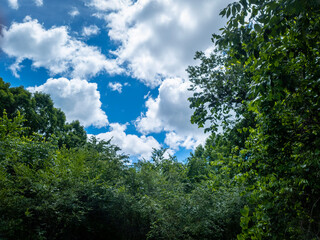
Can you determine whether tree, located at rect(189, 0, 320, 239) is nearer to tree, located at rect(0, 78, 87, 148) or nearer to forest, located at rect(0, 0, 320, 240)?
forest, located at rect(0, 0, 320, 240)

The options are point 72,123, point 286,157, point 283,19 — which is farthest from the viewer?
point 72,123

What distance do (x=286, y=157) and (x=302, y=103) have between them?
0.64m

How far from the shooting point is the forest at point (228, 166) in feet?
7.06

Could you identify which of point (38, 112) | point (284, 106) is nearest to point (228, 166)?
point (284, 106)

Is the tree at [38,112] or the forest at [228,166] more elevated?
the tree at [38,112]

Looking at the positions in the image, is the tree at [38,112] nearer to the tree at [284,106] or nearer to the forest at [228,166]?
the forest at [228,166]

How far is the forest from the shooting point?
2.15m

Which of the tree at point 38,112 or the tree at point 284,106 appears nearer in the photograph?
the tree at point 284,106

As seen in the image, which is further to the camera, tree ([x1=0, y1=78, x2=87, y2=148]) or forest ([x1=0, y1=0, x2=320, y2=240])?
tree ([x1=0, y1=78, x2=87, y2=148])

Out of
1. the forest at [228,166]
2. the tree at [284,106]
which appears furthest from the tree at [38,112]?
the tree at [284,106]

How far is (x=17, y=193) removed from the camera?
7195 mm

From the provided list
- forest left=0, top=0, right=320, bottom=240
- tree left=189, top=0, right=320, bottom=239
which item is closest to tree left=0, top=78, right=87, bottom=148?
forest left=0, top=0, right=320, bottom=240

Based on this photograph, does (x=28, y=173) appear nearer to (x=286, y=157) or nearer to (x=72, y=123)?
(x=286, y=157)

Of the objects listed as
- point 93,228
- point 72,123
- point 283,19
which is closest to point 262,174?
point 283,19
